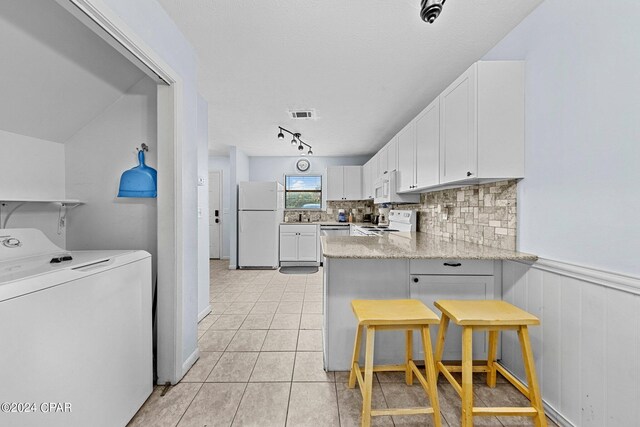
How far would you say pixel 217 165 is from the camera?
20.3 ft

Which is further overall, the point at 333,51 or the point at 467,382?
the point at 333,51

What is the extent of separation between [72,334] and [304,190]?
17.1 ft

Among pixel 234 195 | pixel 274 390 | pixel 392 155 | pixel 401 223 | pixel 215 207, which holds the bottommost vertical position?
pixel 274 390

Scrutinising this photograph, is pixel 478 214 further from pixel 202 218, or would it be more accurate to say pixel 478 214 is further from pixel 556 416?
pixel 202 218

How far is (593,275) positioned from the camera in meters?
1.29

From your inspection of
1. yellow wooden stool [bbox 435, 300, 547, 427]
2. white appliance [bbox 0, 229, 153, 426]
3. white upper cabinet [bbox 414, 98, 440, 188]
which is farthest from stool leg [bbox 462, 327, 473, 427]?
white appliance [bbox 0, 229, 153, 426]

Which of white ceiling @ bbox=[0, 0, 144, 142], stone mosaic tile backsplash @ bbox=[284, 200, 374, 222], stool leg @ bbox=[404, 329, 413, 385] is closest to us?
white ceiling @ bbox=[0, 0, 144, 142]

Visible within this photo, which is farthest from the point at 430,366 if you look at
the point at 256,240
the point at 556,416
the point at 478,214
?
the point at 256,240

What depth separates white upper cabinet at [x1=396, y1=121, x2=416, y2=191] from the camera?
2.94m

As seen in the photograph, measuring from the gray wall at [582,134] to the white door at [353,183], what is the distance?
3.94 metres

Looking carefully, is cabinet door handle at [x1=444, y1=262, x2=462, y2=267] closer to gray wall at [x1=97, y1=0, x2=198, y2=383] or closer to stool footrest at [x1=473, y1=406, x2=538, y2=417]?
stool footrest at [x1=473, y1=406, x2=538, y2=417]

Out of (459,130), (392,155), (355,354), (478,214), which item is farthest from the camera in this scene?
(392,155)

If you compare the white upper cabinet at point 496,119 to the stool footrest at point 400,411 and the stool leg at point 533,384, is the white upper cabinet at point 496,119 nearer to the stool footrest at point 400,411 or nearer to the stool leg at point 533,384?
the stool leg at point 533,384

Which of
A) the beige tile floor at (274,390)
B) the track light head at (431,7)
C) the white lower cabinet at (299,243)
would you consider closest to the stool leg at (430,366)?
the beige tile floor at (274,390)
